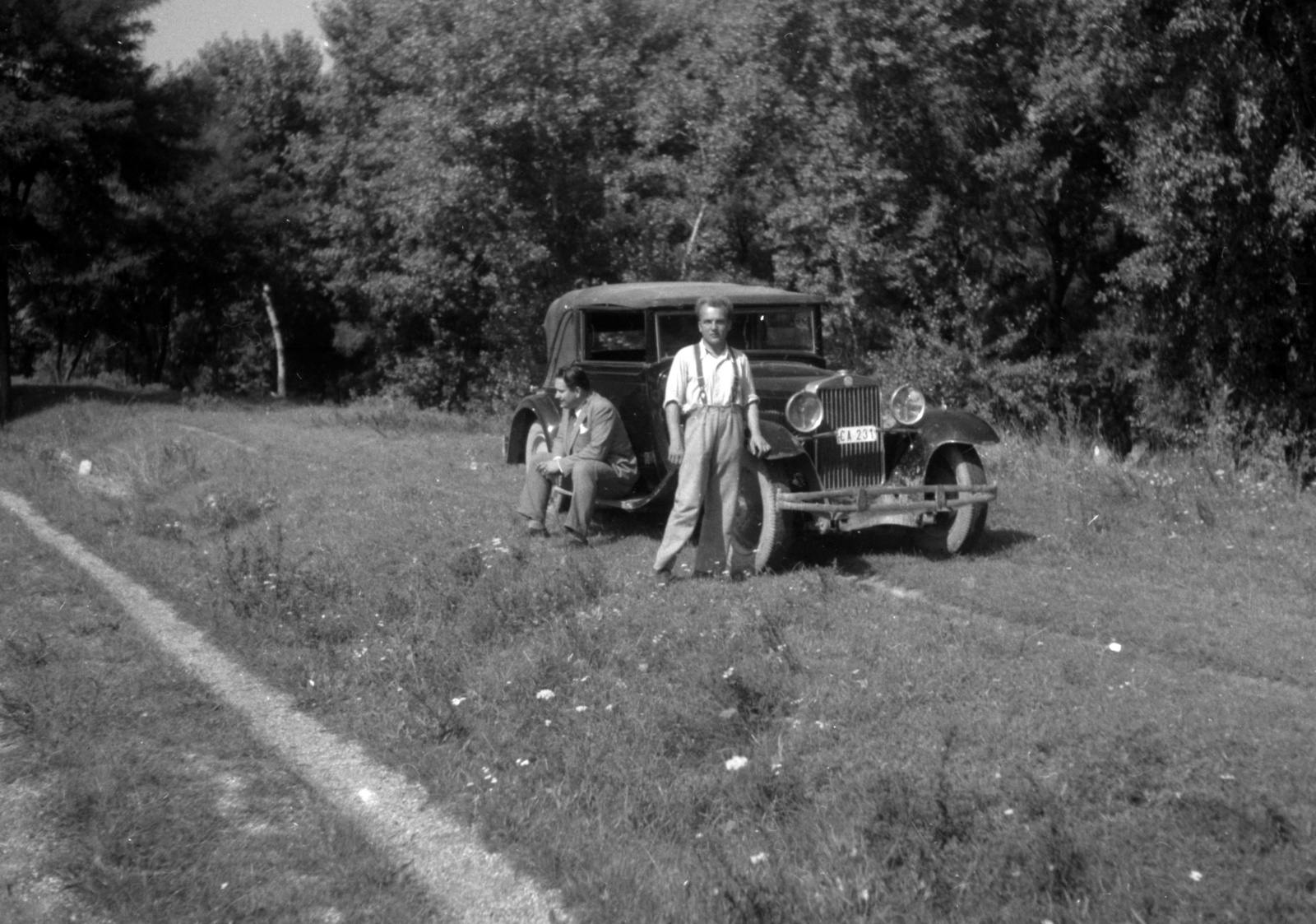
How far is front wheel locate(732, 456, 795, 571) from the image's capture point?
329 inches

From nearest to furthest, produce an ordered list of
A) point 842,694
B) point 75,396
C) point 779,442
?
point 842,694 < point 779,442 < point 75,396

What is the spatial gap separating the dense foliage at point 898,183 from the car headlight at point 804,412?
15.7ft

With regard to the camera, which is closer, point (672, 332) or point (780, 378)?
point (780, 378)

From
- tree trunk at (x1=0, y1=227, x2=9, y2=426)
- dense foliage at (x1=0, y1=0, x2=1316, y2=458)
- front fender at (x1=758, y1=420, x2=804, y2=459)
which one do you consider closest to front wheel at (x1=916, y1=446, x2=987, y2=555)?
front fender at (x1=758, y1=420, x2=804, y2=459)

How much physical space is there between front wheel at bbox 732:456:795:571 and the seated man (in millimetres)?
1397

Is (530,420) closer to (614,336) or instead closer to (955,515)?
(614,336)

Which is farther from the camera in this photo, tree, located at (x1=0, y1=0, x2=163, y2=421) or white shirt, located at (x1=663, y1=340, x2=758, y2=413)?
tree, located at (x1=0, y1=0, x2=163, y2=421)

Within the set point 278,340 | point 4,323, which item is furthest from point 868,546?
point 278,340

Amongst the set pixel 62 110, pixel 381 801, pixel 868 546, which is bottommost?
pixel 381 801

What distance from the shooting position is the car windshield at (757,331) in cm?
1009

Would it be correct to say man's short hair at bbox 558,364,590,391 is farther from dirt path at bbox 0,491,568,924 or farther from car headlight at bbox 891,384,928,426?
dirt path at bbox 0,491,568,924

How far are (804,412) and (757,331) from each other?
168 centimetres

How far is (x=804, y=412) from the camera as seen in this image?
887cm

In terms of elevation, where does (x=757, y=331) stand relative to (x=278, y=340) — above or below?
below
